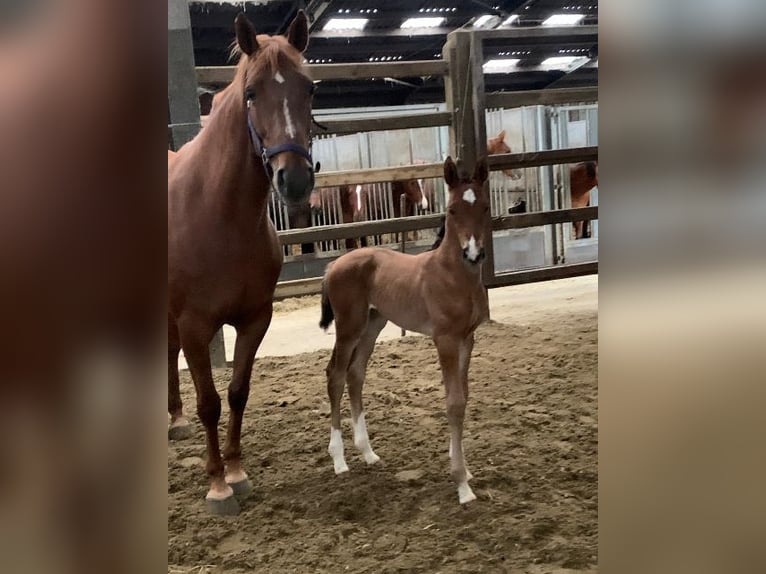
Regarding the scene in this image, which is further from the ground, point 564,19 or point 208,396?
point 564,19

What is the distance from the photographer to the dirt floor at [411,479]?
156 centimetres

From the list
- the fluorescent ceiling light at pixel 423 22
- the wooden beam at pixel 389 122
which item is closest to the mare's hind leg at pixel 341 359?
the wooden beam at pixel 389 122

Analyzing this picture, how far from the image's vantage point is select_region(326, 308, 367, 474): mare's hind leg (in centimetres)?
218

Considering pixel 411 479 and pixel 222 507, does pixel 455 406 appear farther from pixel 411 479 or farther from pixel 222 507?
pixel 222 507

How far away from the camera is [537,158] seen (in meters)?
4.04

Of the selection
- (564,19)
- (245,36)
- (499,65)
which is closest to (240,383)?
(245,36)

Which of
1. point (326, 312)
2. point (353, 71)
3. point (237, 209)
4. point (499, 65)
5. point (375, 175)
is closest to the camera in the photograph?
point (237, 209)

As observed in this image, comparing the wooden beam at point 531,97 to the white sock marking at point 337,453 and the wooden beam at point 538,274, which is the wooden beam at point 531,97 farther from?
the white sock marking at point 337,453

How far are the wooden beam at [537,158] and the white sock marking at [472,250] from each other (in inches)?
85.5

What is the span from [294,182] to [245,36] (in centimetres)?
42

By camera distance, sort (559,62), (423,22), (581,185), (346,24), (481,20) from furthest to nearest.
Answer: (559,62)
(481,20)
(423,22)
(581,185)
(346,24)
